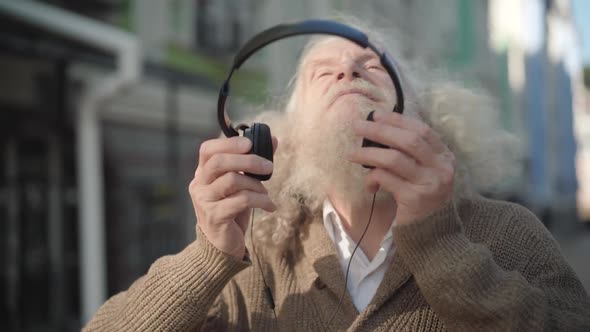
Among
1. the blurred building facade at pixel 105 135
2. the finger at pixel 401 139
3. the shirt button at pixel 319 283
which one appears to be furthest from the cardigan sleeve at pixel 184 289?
the blurred building facade at pixel 105 135

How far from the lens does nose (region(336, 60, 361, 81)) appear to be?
1387 mm

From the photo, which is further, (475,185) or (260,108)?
(260,108)

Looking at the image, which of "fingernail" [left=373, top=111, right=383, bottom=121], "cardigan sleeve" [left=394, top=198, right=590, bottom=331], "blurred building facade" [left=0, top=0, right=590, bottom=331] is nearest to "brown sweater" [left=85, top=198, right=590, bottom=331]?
"cardigan sleeve" [left=394, top=198, right=590, bottom=331]

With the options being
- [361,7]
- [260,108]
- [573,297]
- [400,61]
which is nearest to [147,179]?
[260,108]

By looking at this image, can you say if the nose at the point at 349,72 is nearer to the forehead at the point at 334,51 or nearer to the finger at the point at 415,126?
the forehead at the point at 334,51

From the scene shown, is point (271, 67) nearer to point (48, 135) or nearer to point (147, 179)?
point (147, 179)

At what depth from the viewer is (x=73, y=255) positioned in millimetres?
4648

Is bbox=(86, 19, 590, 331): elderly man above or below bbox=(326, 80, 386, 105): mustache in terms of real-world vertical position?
below

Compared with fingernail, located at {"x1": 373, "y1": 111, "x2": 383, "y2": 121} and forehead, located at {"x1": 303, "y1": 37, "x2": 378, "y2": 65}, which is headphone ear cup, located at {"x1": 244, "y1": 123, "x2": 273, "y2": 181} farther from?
forehead, located at {"x1": 303, "y1": 37, "x2": 378, "y2": 65}

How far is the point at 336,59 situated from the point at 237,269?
66cm

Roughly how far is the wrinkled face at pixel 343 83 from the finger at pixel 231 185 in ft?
0.99

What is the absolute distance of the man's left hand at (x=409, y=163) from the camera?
1.01m

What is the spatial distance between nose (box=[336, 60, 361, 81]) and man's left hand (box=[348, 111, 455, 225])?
0.37 metres

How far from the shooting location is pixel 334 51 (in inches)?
60.1
